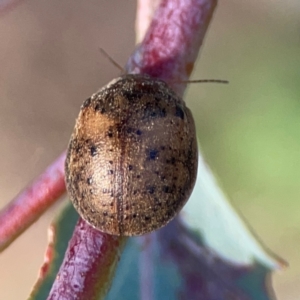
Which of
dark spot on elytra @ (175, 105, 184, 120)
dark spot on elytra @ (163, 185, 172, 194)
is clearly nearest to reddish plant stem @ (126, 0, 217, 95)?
dark spot on elytra @ (175, 105, 184, 120)

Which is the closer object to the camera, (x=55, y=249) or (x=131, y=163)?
(x=131, y=163)

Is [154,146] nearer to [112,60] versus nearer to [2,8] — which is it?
[112,60]

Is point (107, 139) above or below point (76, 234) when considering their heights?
above

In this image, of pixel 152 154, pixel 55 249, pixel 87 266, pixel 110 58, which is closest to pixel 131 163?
pixel 152 154

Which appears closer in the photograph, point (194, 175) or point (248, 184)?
point (194, 175)

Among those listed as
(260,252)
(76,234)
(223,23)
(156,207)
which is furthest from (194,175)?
(223,23)

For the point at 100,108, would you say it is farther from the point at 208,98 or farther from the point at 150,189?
the point at 208,98
